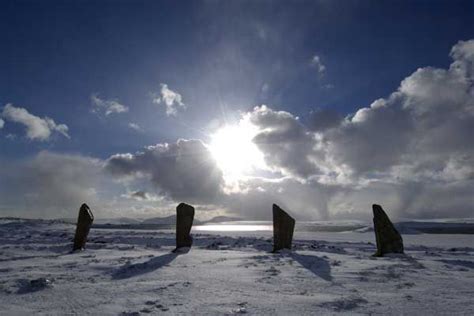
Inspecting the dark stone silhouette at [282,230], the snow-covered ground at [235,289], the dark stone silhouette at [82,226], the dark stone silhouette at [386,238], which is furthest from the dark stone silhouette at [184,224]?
the dark stone silhouette at [386,238]

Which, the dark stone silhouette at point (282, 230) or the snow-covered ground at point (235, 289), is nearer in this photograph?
the snow-covered ground at point (235, 289)

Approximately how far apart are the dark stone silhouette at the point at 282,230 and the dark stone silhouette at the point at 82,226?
8.25m

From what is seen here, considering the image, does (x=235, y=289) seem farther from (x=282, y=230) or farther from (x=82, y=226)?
(x=82, y=226)

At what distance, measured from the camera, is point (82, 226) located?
16.6 metres

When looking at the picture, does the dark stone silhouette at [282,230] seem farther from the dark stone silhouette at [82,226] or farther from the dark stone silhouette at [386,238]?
the dark stone silhouette at [82,226]

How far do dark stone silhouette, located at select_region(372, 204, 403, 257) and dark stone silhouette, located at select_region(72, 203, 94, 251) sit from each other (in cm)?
1201

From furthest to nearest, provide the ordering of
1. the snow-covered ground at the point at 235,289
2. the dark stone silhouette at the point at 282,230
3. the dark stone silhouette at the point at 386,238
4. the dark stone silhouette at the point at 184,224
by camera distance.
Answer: the dark stone silhouette at the point at 184,224 < the dark stone silhouette at the point at 282,230 < the dark stone silhouette at the point at 386,238 < the snow-covered ground at the point at 235,289

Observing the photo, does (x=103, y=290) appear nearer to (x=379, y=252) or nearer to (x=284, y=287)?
(x=284, y=287)

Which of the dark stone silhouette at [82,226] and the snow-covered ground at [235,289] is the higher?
the dark stone silhouette at [82,226]

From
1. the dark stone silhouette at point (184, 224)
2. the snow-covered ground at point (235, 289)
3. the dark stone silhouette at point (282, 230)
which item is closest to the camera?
the snow-covered ground at point (235, 289)

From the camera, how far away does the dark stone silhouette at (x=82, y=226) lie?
15.9 metres

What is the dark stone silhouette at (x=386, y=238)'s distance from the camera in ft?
44.4

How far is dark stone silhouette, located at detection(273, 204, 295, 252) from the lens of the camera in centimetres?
1571

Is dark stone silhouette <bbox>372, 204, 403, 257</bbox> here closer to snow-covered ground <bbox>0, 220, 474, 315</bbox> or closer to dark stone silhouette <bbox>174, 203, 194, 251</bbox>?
snow-covered ground <bbox>0, 220, 474, 315</bbox>
